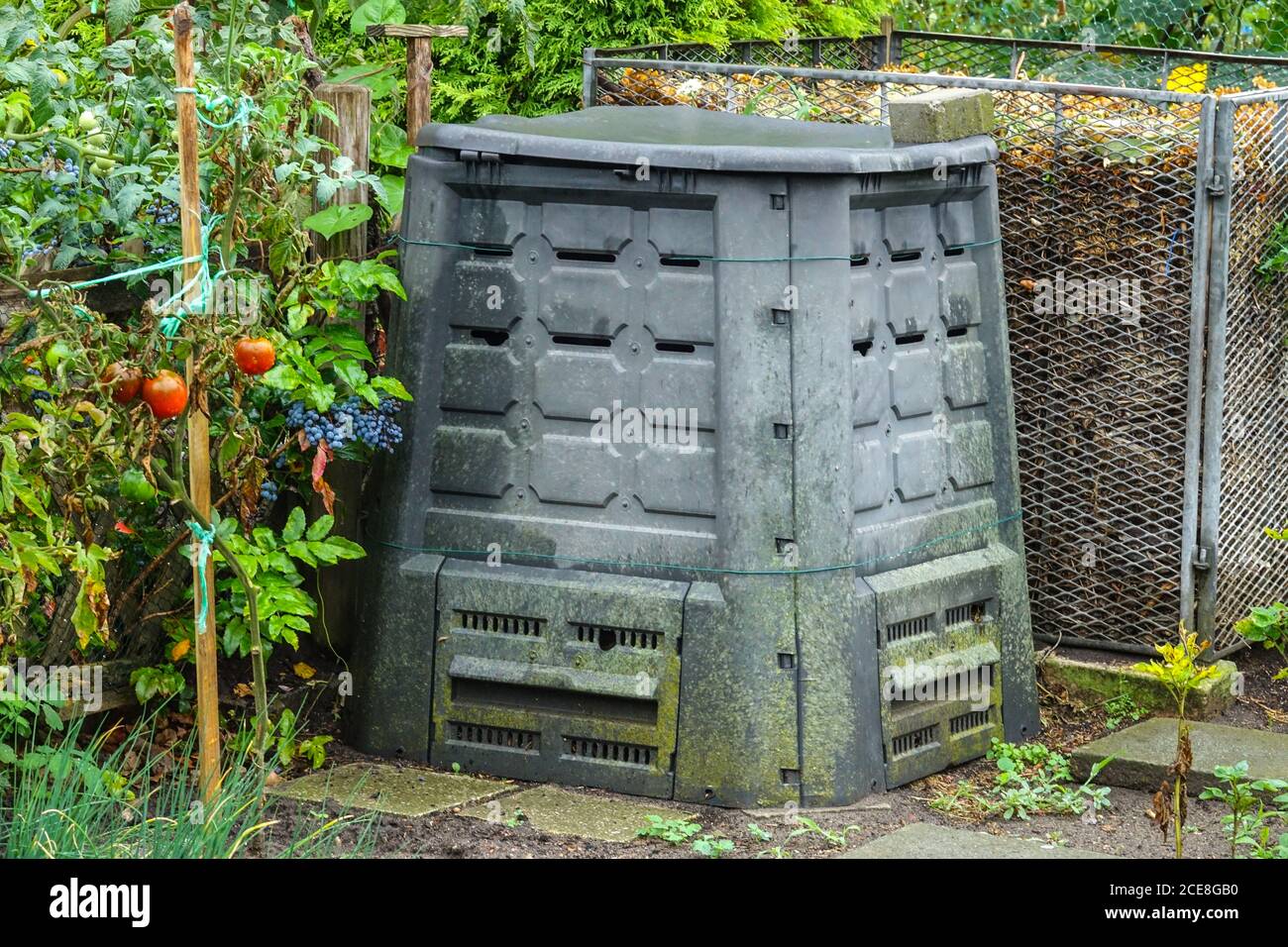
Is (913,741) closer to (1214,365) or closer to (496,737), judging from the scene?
(496,737)

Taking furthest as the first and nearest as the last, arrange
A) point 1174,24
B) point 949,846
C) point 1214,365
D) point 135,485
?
point 1174,24
point 1214,365
point 949,846
point 135,485

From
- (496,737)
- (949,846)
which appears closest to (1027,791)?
(949,846)

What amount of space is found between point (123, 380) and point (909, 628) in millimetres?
2320

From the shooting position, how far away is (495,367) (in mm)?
4621

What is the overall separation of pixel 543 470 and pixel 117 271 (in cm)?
128

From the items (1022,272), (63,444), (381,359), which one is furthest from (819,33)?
(63,444)

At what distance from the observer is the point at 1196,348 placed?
539cm

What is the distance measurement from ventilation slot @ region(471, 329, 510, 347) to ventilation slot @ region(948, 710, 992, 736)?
175 centimetres

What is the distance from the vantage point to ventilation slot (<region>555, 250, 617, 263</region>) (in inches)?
178

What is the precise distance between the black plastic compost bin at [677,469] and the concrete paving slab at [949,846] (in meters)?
0.35

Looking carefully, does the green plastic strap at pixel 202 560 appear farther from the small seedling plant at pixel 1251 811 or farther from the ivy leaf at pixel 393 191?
the small seedling plant at pixel 1251 811

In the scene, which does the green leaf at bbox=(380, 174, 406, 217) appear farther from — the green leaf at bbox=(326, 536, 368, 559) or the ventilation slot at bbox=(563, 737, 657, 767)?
the ventilation slot at bbox=(563, 737, 657, 767)

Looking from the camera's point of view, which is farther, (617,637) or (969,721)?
(969,721)

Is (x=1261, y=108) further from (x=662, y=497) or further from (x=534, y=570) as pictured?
(x=534, y=570)
